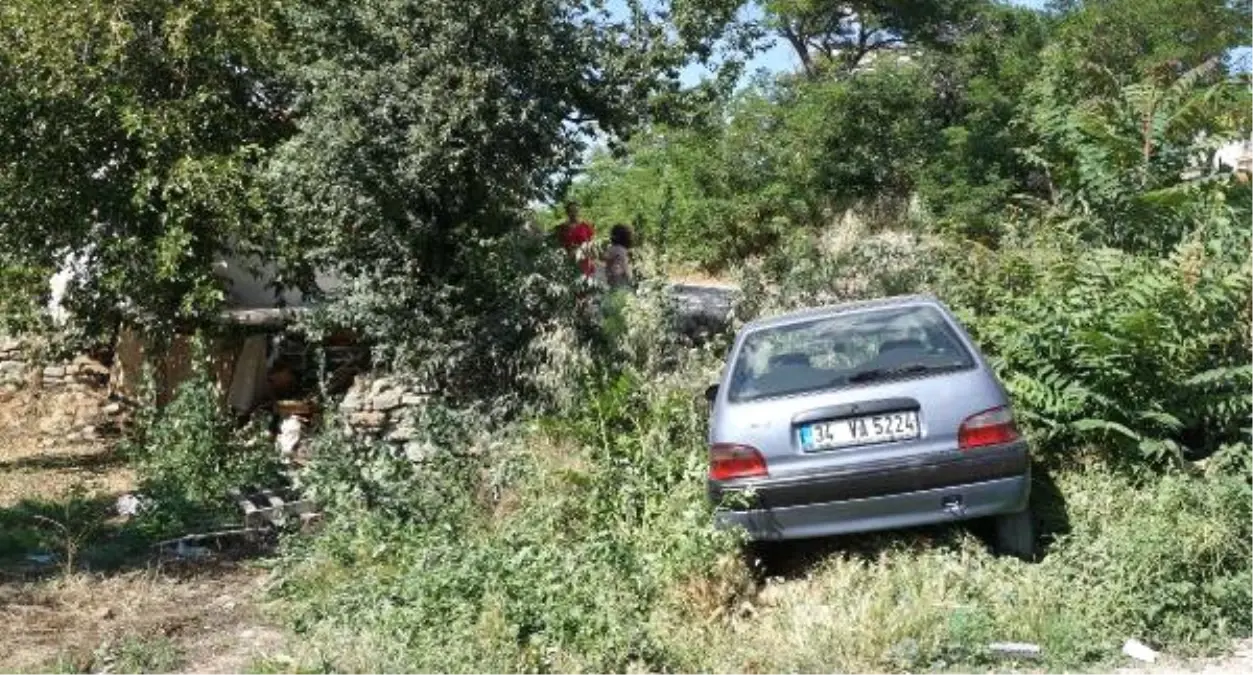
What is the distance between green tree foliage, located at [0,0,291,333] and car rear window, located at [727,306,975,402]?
6.85 m

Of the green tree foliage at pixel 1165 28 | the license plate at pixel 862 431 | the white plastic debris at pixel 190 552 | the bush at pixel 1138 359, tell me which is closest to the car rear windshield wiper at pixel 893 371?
the license plate at pixel 862 431

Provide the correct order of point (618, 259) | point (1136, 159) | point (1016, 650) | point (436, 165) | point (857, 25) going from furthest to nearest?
point (857, 25) → point (618, 259) → point (436, 165) → point (1136, 159) → point (1016, 650)

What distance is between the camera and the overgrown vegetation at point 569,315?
6.06 m

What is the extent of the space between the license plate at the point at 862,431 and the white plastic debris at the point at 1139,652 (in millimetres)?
1404

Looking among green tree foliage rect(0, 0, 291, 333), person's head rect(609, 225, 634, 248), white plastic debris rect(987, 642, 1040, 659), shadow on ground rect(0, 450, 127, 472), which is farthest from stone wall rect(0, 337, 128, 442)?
white plastic debris rect(987, 642, 1040, 659)

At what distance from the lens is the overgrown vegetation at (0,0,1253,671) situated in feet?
19.9

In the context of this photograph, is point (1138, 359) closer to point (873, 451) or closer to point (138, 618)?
point (873, 451)

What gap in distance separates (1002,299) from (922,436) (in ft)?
10.1

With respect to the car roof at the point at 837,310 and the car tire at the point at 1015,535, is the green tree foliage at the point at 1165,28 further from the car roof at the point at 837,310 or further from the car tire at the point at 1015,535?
the car tire at the point at 1015,535

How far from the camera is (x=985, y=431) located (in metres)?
A: 6.48

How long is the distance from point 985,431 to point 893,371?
569mm

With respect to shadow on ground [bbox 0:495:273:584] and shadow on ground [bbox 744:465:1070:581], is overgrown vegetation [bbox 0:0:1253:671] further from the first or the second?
shadow on ground [bbox 0:495:273:584]

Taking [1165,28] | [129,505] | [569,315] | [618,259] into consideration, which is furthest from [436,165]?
[1165,28]

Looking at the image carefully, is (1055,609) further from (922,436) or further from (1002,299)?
(1002,299)
